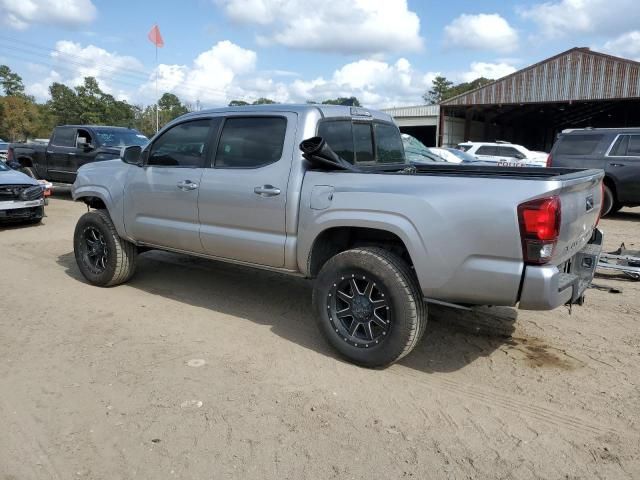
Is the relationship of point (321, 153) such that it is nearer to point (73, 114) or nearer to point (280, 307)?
point (280, 307)

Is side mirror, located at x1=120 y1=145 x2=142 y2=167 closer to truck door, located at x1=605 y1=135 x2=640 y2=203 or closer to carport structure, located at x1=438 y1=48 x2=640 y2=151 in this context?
truck door, located at x1=605 y1=135 x2=640 y2=203

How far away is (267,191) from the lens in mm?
4172

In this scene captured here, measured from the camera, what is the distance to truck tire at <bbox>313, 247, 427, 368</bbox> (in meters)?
3.57

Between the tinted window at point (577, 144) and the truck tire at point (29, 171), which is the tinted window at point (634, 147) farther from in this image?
the truck tire at point (29, 171)

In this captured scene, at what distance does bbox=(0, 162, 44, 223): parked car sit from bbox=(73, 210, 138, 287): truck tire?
4.30 metres

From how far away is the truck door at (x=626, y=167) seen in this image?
35.2 ft

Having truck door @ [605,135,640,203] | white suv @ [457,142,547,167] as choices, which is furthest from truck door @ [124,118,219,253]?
white suv @ [457,142,547,167]

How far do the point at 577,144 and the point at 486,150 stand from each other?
8.61 m

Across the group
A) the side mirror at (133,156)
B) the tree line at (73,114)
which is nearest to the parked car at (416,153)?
the side mirror at (133,156)

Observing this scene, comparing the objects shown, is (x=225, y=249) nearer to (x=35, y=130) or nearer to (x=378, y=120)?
(x=378, y=120)

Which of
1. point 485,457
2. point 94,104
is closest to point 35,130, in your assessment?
point 94,104

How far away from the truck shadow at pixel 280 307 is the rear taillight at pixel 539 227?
1.21m

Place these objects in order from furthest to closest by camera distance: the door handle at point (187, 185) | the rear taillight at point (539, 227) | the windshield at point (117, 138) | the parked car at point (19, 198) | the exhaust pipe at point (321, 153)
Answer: the windshield at point (117, 138)
the parked car at point (19, 198)
the door handle at point (187, 185)
the exhaust pipe at point (321, 153)
the rear taillight at point (539, 227)

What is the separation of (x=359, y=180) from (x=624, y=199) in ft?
31.2
